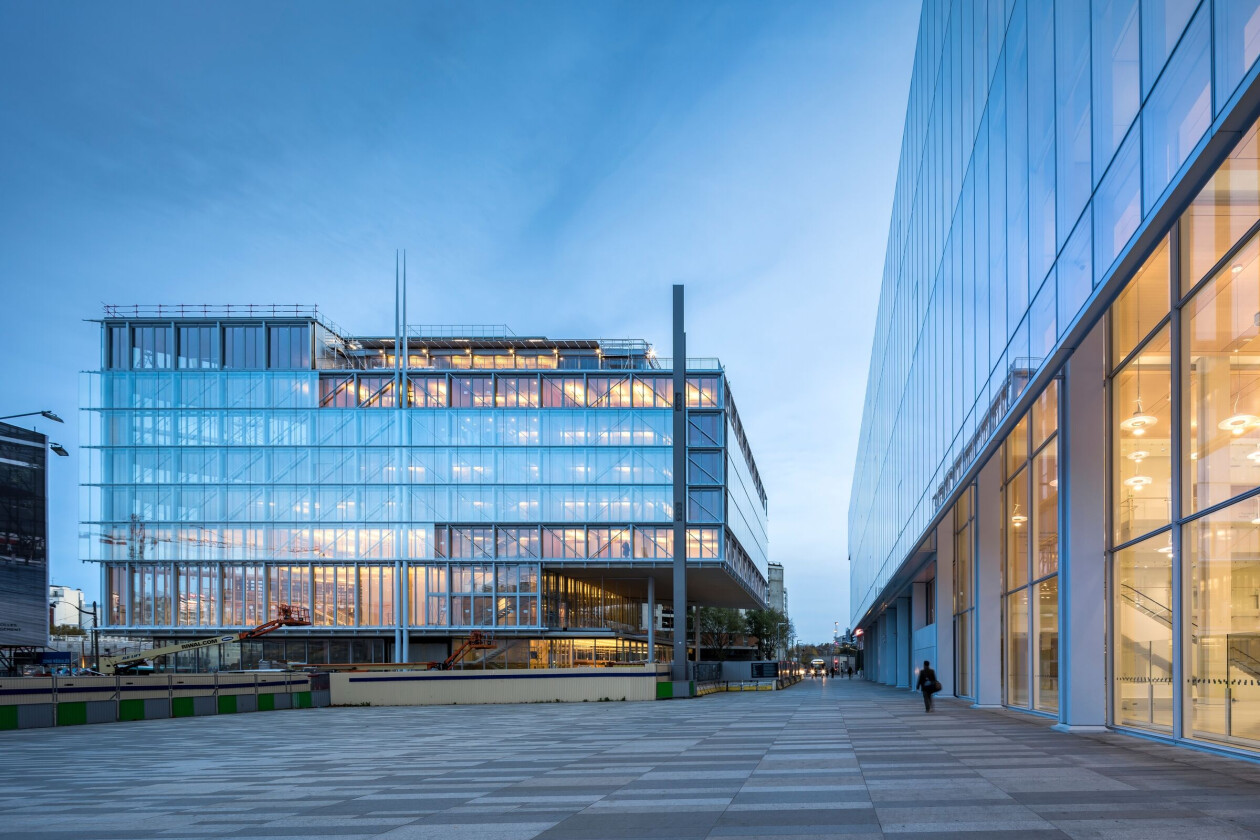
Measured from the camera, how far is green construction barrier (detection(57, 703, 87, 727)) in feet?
107

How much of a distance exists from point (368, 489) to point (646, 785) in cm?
6135

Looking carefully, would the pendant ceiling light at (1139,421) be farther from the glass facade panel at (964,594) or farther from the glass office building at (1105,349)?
the glass facade panel at (964,594)

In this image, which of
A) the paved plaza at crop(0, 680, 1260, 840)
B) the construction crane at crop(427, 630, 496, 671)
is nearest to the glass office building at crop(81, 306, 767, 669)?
the construction crane at crop(427, 630, 496, 671)

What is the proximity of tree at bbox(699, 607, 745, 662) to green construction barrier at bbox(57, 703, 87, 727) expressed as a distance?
103m

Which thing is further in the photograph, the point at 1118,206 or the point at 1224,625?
the point at 1224,625

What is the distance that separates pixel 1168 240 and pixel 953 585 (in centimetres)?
2566

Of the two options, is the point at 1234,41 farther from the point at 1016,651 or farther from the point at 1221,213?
the point at 1016,651

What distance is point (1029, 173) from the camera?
19.0 metres

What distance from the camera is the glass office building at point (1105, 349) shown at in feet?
39.2

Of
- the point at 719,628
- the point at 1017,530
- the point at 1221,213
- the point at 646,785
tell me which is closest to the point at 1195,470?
the point at 1221,213

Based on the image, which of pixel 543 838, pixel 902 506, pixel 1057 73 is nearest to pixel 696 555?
pixel 902 506

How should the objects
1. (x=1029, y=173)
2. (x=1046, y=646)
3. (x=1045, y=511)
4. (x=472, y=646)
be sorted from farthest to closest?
1. (x=472, y=646)
2. (x=1046, y=646)
3. (x=1045, y=511)
4. (x=1029, y=173)

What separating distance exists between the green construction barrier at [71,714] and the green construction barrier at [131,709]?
5.75 feet

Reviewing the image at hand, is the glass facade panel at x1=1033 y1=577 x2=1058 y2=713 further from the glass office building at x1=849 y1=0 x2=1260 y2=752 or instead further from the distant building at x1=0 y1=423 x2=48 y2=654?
the distant building at x1=0 y1=423 x2=48 y2=654
